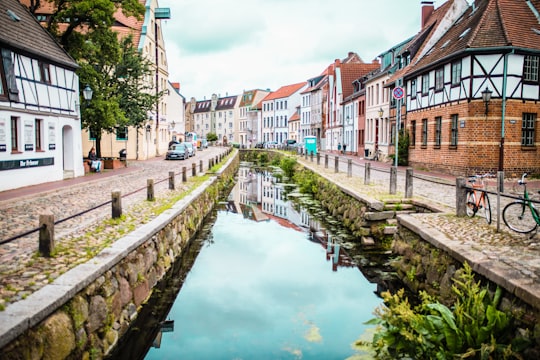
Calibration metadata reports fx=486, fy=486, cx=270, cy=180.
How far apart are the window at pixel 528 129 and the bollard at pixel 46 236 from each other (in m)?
20.6

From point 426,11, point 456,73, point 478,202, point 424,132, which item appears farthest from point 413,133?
A: point 478,202

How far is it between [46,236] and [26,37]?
1383 centimetres

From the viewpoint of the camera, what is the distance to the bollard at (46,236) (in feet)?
22.6

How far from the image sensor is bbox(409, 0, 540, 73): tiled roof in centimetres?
2086

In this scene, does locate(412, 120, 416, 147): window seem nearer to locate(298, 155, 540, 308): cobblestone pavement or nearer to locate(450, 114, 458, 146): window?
locate(450, 114, 458, 146): window

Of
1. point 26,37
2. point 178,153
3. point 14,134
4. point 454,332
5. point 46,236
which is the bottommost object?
point 454,332

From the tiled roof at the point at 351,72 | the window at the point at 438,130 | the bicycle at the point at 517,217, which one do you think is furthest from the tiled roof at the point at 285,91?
the bicycle at the point at 517,217

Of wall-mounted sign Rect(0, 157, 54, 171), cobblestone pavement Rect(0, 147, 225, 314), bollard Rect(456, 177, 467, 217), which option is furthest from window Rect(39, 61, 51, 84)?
bollard Rect(456, 177, 467, 217)

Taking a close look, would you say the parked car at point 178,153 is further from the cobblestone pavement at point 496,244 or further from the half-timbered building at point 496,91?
the cobblestone pavement at point 496,244

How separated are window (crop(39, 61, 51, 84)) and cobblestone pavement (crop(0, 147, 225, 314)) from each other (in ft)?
13.9

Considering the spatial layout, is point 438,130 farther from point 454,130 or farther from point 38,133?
point 38,133

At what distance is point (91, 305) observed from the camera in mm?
6098

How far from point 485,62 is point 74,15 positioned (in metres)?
18.6

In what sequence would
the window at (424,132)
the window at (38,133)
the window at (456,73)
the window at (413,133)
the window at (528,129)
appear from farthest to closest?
the window at (413,133), the window at (424,132), the window at (456,73), the window at (528,129), the window at (38,133)
